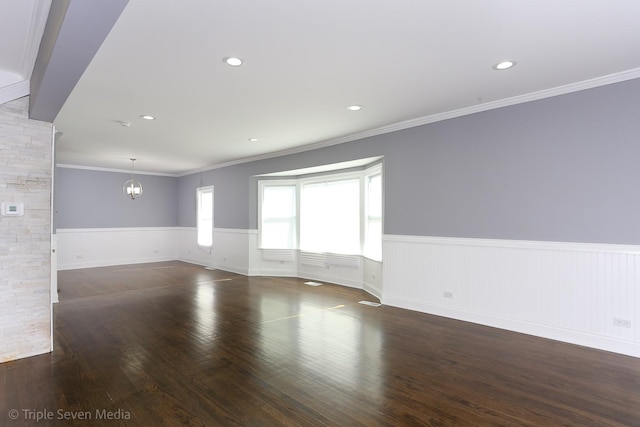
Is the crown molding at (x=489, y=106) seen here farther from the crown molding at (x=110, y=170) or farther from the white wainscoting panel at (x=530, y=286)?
the crown molding at (x=110, y=170)

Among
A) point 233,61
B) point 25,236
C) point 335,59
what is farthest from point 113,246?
point 335,59

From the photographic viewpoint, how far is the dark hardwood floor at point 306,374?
7.15ft

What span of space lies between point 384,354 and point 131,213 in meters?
8.78

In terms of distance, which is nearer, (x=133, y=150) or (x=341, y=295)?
(x=341, y=295)

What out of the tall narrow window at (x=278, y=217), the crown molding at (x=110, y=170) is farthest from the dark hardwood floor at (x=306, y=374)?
the crown molding at (x=110, y=170)

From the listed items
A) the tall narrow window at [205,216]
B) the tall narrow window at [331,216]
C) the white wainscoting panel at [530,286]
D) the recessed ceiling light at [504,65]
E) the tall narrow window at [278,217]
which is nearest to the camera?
the recessed ceiling light at [504,65]

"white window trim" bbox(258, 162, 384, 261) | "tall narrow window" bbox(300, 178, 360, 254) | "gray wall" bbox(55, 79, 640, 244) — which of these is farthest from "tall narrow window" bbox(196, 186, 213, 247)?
"gray wall" bbox(55, 79, 640, 244)

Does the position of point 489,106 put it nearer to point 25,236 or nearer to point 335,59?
point 335,59

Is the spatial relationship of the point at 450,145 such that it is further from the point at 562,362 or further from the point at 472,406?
the point at 472,406

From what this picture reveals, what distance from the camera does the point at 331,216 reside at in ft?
21.8

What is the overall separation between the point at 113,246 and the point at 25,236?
665cm

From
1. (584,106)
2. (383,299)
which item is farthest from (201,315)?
(584,106)

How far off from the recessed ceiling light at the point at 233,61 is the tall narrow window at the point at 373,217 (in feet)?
10.5

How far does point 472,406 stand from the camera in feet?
7.45
